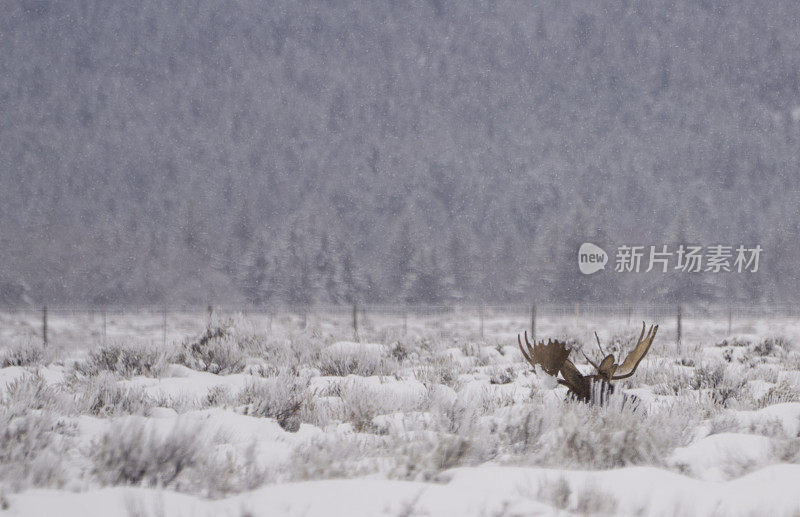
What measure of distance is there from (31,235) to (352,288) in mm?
54620

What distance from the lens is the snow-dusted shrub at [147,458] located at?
124 inches

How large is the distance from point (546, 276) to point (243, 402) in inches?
1665

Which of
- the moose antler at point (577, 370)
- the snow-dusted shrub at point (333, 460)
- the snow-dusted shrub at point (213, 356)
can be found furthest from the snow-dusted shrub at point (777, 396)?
the snow-dusted shrub at point (213, 356)

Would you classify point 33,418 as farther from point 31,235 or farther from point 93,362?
point 31,235

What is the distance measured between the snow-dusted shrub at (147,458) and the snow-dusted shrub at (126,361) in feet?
17.2

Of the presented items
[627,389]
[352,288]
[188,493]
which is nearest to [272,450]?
[188,493]

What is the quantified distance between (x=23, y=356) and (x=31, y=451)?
309 inches

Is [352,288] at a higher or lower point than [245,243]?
lower

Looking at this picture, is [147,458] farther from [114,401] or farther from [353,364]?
[353,364]

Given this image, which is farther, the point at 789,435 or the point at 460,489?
the point at 789,435

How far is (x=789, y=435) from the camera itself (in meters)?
4.61

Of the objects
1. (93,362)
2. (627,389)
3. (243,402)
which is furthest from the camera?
(93,362)

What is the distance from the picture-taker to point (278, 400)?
18.7ft

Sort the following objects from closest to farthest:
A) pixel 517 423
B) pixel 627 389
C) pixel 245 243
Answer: pixel 517 423, pixel 627 389, pixel 245 243
